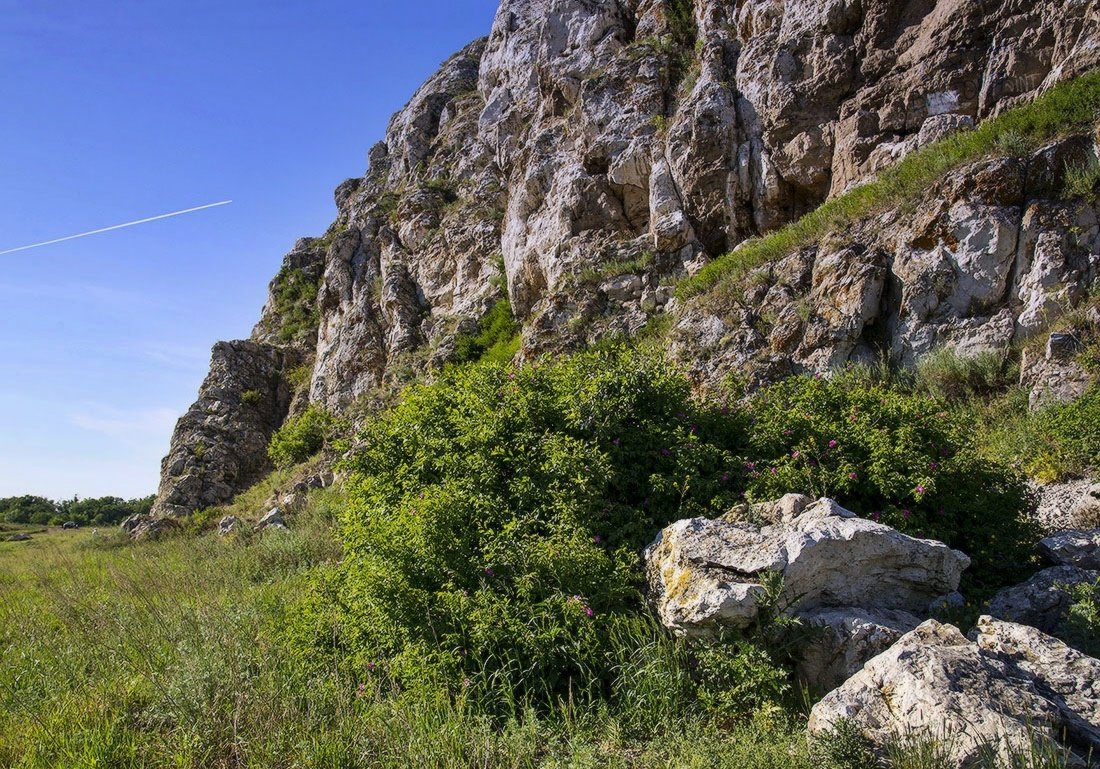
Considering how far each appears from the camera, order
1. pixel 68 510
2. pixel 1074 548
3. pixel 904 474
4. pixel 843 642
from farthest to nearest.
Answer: pixel 68 510 < pixel 1074 548 < pixel 904 474 < pixel 843 642

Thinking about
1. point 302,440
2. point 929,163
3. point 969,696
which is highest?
point 929,163

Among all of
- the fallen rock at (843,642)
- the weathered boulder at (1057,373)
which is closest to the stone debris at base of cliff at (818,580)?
the fallen rock at (843,642)

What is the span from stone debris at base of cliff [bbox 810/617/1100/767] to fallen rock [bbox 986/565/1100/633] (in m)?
1.03

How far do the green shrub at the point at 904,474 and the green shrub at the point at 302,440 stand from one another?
2273cm

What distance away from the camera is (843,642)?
4.02 meters

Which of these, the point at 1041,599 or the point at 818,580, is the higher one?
the point at 818,580

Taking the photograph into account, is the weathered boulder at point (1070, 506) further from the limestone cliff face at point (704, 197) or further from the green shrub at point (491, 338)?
the green shrub at point (491, 338)

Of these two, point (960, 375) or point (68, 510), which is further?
point (68, 510)

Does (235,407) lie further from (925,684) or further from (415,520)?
(925,684)

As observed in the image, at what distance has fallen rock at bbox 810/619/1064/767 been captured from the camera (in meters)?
2.94

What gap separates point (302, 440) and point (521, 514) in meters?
23.2

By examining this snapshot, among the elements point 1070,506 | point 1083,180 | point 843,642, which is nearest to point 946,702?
point 843,642

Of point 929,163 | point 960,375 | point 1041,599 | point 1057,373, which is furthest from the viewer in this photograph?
point 929,163

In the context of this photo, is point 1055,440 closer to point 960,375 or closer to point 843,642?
point 960,375
